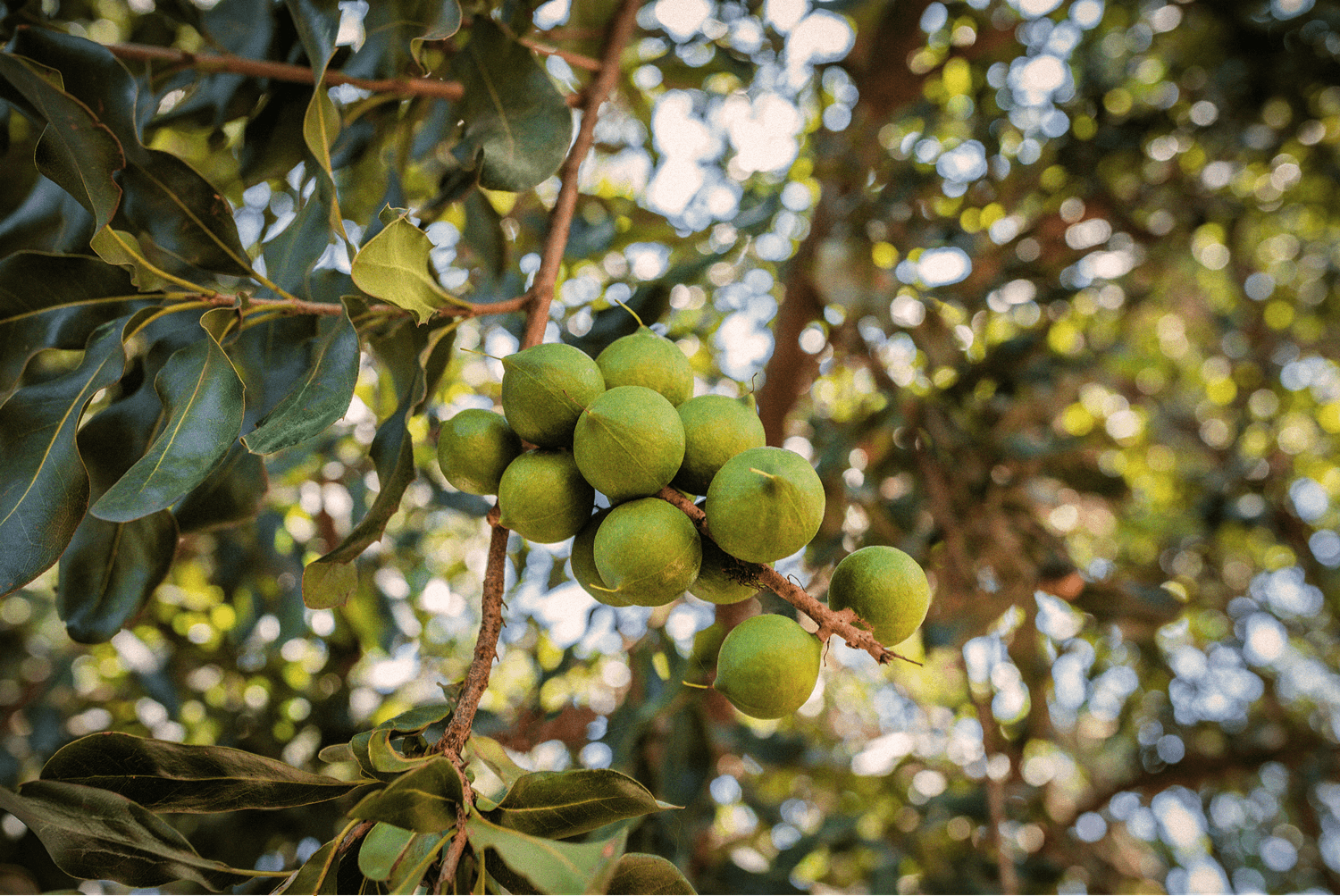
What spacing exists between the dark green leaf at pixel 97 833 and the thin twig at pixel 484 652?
1.41ft

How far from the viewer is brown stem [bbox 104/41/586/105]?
1678 millimetres

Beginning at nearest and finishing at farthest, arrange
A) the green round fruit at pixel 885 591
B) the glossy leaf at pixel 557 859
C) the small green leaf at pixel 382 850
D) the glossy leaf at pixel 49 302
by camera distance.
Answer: the glossy leaf at pixel 557 859 → the small green leaf at pixel 382 850 → the green round fruit at pixel 885 591 → the glossy leaf at pixel 49 302

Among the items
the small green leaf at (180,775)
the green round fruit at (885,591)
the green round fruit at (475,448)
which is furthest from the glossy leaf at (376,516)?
the green round fruit at (885,591)

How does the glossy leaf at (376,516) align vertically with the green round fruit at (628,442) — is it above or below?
below

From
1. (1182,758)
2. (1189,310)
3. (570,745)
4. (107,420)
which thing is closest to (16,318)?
(107,420)

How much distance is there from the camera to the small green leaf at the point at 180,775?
103 centimetres

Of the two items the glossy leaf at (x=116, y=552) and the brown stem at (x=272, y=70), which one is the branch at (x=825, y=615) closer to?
the glossy leaf at (x=116, y=552)

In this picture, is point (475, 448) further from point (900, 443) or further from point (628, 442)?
point (900, 443)

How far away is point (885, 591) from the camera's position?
3.32 ft

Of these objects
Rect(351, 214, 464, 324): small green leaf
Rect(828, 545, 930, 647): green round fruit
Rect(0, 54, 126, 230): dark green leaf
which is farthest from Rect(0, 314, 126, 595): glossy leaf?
Rect(828, 545, 930, 647): green round fruit

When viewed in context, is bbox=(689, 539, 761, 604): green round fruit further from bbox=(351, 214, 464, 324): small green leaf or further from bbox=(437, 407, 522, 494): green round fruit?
bbox=(351, 214, 464, 324): small green leaf

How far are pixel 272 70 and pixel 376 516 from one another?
3.66 feet

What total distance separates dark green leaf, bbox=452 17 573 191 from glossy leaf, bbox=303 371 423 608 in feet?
1.44

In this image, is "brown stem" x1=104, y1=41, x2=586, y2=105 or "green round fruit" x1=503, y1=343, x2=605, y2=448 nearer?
"green round fruit" x1=503, y1=343, x2=605, y2=448
